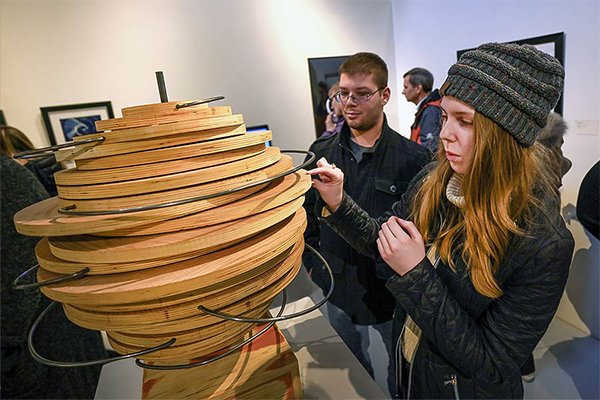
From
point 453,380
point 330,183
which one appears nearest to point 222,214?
point 330,183

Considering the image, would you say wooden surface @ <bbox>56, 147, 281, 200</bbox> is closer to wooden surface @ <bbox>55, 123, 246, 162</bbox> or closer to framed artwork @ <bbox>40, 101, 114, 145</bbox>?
wooden surface @ <bbox>55, 123, 246, 162</bbox>

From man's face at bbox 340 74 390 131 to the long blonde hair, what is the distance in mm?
676

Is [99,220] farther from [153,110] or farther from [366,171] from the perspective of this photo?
[366,171]

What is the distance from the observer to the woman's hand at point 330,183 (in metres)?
0.80

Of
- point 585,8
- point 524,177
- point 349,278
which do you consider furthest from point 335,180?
point 585,8

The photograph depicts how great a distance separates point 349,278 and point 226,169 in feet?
3.46

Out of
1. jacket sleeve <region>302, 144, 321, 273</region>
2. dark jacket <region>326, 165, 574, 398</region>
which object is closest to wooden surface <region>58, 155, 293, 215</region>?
dark jacket <region>326, 165, 574, 398</region>

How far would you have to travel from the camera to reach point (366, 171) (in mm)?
1327

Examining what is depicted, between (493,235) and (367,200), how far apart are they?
64 cm

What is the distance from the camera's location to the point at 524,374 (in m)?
1.70

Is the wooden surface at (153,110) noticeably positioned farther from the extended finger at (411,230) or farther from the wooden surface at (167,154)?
the extended finger at (411,230)

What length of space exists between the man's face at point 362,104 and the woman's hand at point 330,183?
556 mm

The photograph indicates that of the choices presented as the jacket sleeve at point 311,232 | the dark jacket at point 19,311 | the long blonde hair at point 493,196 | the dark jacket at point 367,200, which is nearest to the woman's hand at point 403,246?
the long blonde hair at point 493,196

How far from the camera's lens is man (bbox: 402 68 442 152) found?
239cm
